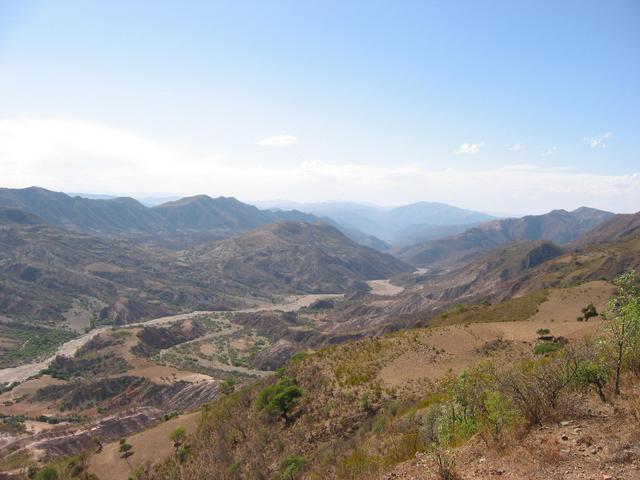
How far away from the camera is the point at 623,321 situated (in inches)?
454

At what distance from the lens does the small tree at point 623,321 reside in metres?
11.4

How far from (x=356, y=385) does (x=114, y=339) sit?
81.3 metres

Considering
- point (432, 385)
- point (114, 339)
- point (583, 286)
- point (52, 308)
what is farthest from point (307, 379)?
point (52, 308)

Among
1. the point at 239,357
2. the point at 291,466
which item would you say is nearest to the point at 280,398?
the point at 291,466

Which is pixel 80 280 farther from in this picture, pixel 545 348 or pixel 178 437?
pixel 545 348

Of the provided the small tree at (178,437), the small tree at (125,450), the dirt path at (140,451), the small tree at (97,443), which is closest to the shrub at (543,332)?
the dirt path at (140,451)

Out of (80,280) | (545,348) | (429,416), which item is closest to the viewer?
(429,416)

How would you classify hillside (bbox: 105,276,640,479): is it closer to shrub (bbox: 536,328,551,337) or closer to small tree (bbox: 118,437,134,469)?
shrub (bbox: 536,328,551,337)

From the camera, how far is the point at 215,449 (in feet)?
96.9

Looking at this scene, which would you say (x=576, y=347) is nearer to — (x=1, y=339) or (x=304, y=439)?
(x=304, y=439)

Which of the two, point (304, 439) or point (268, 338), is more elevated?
point (304, 439)

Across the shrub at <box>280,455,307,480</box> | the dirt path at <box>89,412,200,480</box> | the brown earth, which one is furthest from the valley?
the brown earth

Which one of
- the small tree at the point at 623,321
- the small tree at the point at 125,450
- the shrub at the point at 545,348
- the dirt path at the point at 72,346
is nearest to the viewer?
the small tree at the point at 623,321

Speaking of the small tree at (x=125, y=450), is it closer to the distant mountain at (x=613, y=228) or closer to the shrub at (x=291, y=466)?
the shrub at (x=291, y=466)
